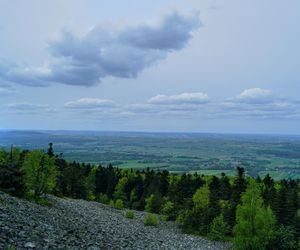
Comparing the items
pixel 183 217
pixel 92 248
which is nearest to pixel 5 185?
pixel 92 248

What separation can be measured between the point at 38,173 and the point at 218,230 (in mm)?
35373

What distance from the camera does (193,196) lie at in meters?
96.9

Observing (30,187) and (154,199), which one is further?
(154,199)

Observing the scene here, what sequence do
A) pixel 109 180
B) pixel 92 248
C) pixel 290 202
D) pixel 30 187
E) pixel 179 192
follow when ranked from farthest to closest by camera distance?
pixel 109 180 → pixel 179 192 → pixel 290 202 → pixel 30 187 → pixel 92 248

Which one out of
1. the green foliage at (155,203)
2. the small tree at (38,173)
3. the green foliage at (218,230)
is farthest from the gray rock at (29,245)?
the green foliage at (155,203)

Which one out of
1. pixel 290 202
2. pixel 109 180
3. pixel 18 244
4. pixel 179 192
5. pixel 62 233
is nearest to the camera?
pixel 18 244

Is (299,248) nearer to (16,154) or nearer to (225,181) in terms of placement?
(225,181)

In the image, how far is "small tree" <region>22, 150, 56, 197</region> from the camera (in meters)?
66.4

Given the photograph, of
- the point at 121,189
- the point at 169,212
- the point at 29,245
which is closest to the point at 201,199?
the point at 169,212

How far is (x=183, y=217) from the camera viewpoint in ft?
278

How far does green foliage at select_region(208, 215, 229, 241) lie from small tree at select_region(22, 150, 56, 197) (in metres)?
31.2

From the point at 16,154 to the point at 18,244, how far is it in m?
77.4

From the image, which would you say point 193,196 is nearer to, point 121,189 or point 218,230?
point 218,230

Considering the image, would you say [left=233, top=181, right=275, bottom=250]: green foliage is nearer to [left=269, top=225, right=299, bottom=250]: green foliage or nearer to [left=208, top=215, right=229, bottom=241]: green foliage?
[left=269, top=225, right=299, bottom=250]: green foliage
